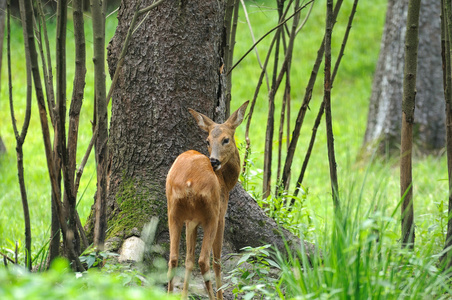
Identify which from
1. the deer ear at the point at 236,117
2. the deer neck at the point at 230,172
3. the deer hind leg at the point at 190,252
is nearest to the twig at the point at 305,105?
the deer ear at the point at 236,117

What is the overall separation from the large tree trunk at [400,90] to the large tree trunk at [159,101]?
5.85 meters

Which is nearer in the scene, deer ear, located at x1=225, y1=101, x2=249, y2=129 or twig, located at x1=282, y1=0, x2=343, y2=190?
deer ear, located at x1=225, y1=101, x2=249, y2=129

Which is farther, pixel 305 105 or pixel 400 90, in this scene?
pixel 400 90

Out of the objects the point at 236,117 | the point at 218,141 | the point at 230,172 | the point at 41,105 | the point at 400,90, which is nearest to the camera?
the point at 41,105

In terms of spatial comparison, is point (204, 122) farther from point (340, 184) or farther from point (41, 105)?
point (41, 105)

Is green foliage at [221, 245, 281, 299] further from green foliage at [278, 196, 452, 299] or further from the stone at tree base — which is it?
the stone at tree base

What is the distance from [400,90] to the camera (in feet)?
30.2

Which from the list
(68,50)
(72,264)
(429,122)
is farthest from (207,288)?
(68,50)

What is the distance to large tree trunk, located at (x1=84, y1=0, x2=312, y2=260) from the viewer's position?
156 inches

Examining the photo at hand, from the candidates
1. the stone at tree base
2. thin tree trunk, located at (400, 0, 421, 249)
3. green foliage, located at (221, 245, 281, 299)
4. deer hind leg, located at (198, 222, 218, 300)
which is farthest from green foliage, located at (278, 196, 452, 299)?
the stone at tree base

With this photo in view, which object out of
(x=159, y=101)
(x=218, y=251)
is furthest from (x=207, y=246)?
(x=159, y=101)

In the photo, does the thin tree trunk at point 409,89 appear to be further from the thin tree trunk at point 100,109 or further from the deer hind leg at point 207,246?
the thin tree trunk at point 100,109

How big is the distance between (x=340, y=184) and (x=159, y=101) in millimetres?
1408

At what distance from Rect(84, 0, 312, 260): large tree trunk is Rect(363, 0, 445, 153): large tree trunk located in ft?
19.2
